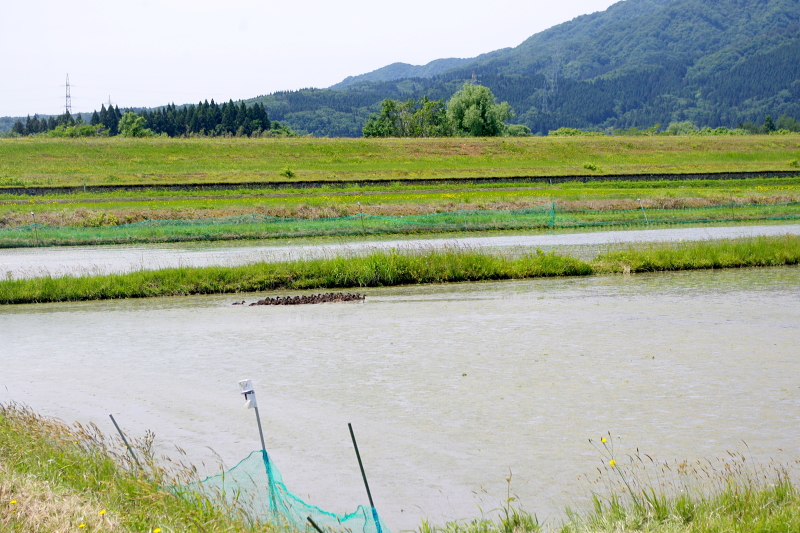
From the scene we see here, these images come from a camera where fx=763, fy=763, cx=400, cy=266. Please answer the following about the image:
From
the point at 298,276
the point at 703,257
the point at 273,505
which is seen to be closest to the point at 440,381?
the point at 273,505

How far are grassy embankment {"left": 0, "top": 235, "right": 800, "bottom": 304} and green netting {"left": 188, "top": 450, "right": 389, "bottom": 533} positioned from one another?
1461cm

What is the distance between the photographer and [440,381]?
36.6 feet

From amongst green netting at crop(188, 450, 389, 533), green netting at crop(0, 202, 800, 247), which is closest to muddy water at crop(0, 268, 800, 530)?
green netting at crop(188, 450, 389, 533)

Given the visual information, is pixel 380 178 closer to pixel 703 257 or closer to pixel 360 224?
pixel 360 224

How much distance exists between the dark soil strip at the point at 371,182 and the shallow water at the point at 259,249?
24.8 meters

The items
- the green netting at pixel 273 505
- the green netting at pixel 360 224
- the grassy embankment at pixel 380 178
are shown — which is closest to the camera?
the green netting at pixel 273 505

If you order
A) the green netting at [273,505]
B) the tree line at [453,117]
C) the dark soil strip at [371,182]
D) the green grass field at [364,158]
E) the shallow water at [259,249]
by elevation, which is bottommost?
the shallow water at [259,249]

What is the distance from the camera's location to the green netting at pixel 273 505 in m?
6.04

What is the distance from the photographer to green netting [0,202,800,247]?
3666 cm

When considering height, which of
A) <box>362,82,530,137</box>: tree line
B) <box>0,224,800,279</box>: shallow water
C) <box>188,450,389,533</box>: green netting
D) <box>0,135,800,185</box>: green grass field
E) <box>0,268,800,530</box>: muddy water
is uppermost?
<box>362,82,530,137</box>: tree line

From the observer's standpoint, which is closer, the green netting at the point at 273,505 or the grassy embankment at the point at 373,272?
the green netting at the point at 273,505

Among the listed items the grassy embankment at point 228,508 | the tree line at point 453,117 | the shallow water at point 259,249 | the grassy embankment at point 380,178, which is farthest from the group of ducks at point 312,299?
the tree line at point 453,117

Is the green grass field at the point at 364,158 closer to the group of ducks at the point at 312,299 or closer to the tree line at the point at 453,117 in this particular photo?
the tree line at the point at 453,117

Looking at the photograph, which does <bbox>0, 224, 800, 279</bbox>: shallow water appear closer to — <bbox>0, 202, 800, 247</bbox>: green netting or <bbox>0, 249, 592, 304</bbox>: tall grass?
<bbox>0, 202, 800, 247</bbox>: green netting
